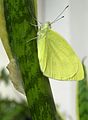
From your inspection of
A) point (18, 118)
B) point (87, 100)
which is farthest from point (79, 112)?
point (18, 118)

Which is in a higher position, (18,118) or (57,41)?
(57,41)

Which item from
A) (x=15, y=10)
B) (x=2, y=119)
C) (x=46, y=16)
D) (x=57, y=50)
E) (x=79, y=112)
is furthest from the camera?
(x=46, y=16)

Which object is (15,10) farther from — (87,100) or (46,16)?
(46,16)

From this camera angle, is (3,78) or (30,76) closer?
(30,76)

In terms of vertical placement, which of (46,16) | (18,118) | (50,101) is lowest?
(18,118)

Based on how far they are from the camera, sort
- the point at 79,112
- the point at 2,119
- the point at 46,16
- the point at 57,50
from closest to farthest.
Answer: the point at 57,50
the point at 79,112
the point at 2,119
the point at 46,16
